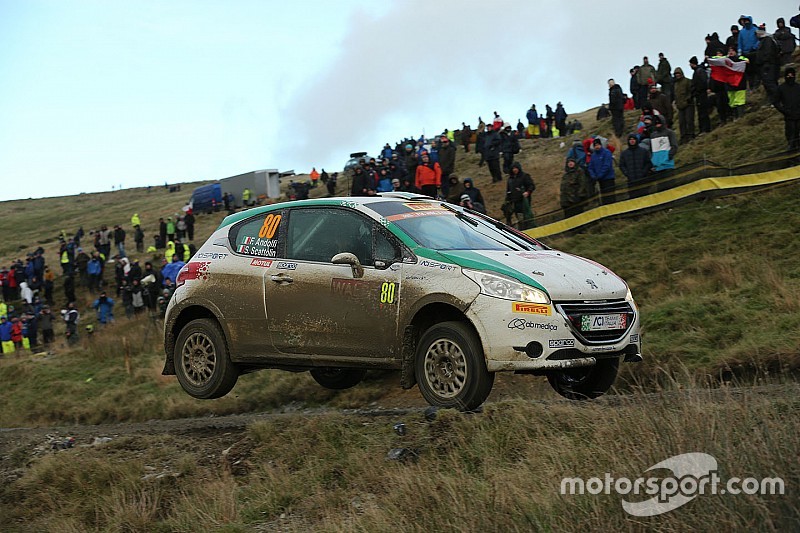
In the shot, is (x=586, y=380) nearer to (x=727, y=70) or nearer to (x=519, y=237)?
(x=519, y=237)

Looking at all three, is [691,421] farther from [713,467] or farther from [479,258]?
[479,258]

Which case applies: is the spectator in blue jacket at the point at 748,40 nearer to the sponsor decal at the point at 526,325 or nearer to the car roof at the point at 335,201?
the car roof at the point at 335,201

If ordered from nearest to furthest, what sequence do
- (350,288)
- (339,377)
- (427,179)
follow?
(350,288) < (339,377) < (427,179)

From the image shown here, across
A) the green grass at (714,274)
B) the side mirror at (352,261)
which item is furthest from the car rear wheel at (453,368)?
the green grass at (714,274)

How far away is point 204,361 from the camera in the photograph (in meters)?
9.70

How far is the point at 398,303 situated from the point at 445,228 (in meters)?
1.00

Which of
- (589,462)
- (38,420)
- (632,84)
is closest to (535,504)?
(589,462)

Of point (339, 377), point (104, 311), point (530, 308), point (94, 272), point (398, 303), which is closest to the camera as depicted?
point (530, 308)

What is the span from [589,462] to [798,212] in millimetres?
10881

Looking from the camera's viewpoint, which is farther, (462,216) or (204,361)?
(204,361)

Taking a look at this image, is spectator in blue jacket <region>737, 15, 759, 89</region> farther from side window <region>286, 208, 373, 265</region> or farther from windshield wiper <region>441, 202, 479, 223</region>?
side window <region>286, 208, 373, 265</region>

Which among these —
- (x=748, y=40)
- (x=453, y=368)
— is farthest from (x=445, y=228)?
(x=748, y=40)

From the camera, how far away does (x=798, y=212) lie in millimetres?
15125

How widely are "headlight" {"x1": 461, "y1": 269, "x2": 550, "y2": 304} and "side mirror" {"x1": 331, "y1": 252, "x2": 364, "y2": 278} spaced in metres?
1.16
